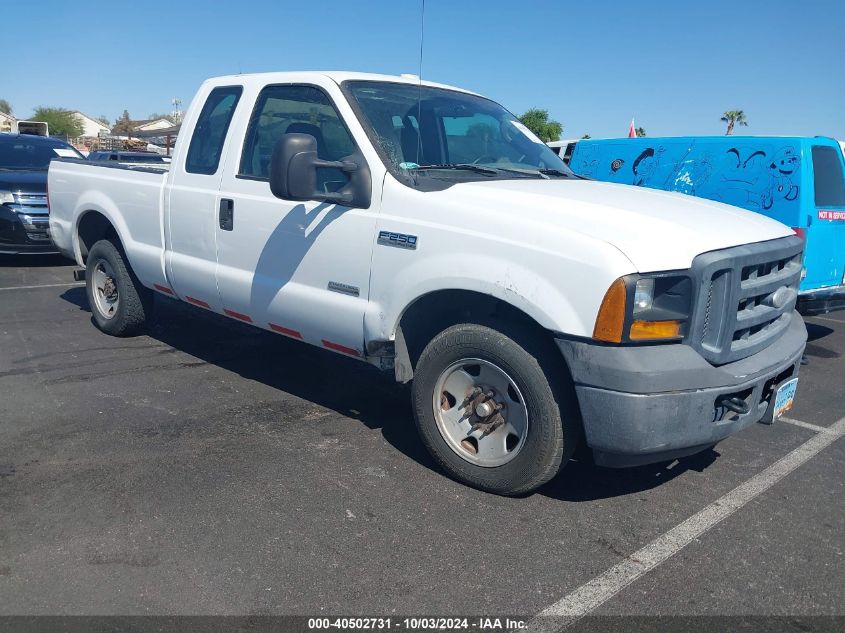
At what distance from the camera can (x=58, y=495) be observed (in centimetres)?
349

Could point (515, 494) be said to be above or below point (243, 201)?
below

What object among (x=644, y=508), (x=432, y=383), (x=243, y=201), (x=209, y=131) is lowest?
(x=644, y=508)

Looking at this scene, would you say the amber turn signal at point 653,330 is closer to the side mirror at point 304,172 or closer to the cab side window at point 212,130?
the side mirror at point 304,172

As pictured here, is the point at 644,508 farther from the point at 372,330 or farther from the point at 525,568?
the point at 372,330

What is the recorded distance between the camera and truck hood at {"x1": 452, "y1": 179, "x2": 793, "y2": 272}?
10.4ft

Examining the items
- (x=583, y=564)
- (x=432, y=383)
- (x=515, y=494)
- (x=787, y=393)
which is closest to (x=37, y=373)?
(x=432, y=383)

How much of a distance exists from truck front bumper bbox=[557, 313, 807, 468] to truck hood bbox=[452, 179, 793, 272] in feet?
1.32

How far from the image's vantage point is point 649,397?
10.2 ft

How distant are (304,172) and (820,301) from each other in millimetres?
5218

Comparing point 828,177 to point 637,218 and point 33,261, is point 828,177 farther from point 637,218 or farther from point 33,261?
point 33,261

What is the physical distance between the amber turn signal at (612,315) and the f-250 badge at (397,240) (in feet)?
3.45

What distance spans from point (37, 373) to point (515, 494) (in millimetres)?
3637

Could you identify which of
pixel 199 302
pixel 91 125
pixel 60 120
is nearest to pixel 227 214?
pixel 199 302

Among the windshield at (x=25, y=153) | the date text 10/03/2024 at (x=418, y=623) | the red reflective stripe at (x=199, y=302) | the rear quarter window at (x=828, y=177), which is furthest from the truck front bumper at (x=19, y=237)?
the rear quarter window at (x=828, y=177)
